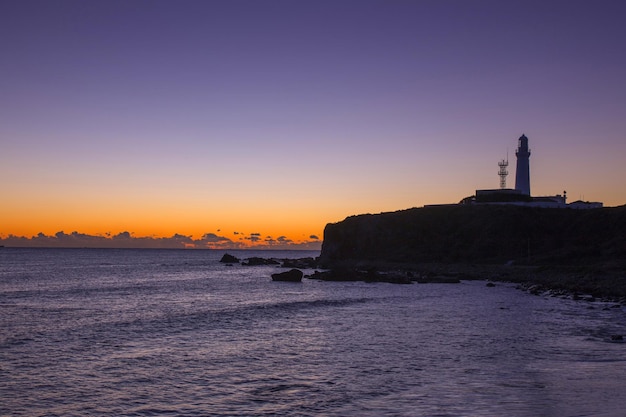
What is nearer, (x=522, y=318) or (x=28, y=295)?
(x=522, y=318)

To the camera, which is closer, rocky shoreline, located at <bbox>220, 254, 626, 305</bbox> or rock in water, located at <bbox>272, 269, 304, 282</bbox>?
rocky shoreline, located at <bbox>220, 254, 626, 305</bbox>

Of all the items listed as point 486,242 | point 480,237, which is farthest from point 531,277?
point 480,237

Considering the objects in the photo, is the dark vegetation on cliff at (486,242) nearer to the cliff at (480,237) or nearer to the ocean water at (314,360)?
the cliff at (480,237)

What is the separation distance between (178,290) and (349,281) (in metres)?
27.4

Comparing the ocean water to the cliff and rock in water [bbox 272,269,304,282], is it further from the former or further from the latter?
the cliff

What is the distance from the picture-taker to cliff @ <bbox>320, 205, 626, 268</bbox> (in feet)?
303

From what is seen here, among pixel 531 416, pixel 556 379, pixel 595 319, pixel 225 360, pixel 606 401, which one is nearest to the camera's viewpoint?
pixel 531 416

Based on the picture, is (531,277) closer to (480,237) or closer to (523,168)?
(480,237)

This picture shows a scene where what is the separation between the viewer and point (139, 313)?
41531mm

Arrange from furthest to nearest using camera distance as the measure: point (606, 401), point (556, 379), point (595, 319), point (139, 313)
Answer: point (139, 313) < point (595, 319) < point (556, 379) < point (606, 401)

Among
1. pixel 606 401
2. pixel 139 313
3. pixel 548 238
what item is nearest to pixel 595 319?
pixel 606 401

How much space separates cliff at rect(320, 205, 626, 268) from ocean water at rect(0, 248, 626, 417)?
51.1 m

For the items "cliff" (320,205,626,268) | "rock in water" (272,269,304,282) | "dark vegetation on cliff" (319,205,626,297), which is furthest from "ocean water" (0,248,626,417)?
"cliff" (320,205,626,268)

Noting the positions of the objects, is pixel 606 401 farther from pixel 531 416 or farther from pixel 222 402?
pixel 222 402
